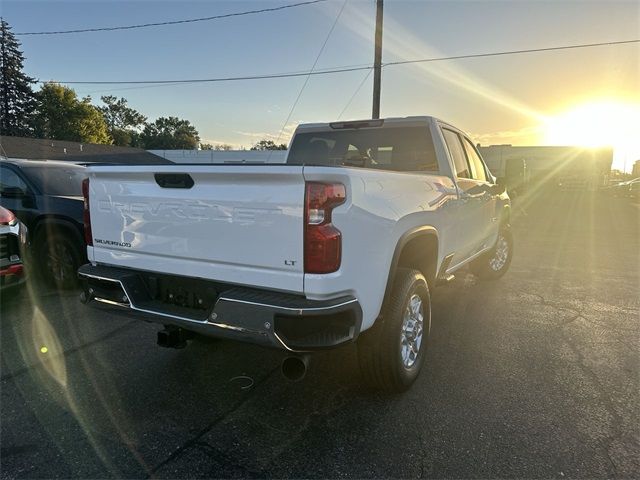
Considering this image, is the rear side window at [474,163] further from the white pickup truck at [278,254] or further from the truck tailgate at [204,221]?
the truck tailgate at [204,221]

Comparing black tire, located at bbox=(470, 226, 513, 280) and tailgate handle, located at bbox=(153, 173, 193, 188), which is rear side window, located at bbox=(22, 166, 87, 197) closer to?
tailgate handle, located at bbox=(153, 173, 193, 188)

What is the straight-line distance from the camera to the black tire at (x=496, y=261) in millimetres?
6441

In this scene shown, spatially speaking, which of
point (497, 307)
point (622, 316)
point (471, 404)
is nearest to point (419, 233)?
point (471, 404)

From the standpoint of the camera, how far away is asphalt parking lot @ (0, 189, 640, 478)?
8.07ft

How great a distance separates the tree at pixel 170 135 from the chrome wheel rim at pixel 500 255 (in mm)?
81883

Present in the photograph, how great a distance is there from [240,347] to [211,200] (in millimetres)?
1907

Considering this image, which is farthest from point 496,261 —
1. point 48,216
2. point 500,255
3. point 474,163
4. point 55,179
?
point 55,179

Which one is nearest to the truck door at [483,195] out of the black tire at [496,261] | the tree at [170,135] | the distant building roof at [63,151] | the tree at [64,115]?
the black tire at [496,261]

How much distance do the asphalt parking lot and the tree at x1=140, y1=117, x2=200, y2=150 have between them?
83556 mm

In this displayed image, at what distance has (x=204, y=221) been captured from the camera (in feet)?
8.69

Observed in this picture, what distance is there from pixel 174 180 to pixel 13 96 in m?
77.8

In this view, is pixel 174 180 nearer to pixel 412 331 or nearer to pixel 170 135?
pixel 412 331

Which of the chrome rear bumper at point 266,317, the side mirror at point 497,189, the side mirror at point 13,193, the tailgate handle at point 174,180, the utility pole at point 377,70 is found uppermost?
the utility pole at point 377,70

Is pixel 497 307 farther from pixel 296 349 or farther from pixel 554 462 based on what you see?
pixel 296 349
